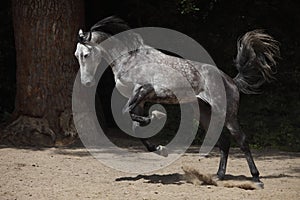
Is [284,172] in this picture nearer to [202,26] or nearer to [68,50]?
[68,50]

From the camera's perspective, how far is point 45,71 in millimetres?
9016

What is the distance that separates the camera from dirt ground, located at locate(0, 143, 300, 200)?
5.49m

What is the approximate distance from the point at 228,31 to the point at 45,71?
453 centimetres

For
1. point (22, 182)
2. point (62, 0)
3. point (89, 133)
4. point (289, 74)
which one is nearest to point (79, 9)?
point (62, 0)

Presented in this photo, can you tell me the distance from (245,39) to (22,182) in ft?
10.2

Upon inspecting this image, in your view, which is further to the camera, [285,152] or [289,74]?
[289,74]

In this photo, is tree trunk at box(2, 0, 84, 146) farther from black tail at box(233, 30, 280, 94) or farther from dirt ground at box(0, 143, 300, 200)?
black tail at box(233, 30, 280, 94)

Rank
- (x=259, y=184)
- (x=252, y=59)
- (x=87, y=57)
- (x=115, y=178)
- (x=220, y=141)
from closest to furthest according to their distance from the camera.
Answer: (x=259, y=184) → (x=87, y=57) → (x=115, y=178) → (x=252, y=59) → (x=220, y=141)

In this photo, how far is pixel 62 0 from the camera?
8.99 meters

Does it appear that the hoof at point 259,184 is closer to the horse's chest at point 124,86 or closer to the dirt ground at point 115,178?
the dirt ground at point 115,178

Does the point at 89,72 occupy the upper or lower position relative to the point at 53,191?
upper

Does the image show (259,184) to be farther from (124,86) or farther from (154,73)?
(124,86)

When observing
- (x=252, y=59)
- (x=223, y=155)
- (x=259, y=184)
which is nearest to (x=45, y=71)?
(x=223, y=155)

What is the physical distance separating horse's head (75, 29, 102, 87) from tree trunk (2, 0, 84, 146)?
295 centimetres
